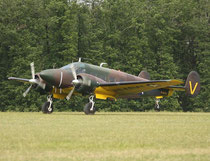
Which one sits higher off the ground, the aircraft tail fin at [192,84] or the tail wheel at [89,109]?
the aircraft tail fin at [192,84]

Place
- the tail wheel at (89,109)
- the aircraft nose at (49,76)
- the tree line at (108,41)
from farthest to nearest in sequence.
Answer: the tree line at (108,41) < the tail wheel at (89,109) < the aircraft nose at (49,76)

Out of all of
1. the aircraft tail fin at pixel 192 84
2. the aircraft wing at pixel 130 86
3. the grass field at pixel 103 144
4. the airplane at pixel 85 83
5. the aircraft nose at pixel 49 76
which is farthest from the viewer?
the aircraft tail fin at pixel 192 84

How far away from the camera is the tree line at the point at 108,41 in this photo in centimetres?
4356

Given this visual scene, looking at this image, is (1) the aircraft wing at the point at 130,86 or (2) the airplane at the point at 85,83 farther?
(1) the aircraft wing at the point at 130,86

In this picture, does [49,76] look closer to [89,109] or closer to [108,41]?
[89,109]

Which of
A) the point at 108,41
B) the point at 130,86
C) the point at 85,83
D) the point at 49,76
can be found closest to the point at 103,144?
the point at 85,83

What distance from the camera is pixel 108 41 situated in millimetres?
49562

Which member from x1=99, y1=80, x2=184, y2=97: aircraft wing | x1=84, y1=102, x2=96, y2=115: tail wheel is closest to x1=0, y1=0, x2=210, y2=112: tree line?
x1=99, y1=80, x2=184, y2=97: aircraft wing

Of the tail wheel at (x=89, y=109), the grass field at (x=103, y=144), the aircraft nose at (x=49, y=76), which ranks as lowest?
the tail wheel at (x=89, y=109)

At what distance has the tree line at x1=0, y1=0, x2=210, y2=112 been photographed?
43.6 meters

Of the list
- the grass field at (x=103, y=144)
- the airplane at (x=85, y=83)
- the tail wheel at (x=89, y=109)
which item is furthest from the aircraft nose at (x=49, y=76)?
the grass field at (x=103, y=144)

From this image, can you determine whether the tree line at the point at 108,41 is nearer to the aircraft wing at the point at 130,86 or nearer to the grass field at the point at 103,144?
the aircraft wing at the point at 130,86

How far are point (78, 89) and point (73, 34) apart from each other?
2143 cm

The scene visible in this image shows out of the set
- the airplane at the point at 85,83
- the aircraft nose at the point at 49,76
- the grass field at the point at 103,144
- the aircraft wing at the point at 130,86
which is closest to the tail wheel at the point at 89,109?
the airplane at the point at 85,83
